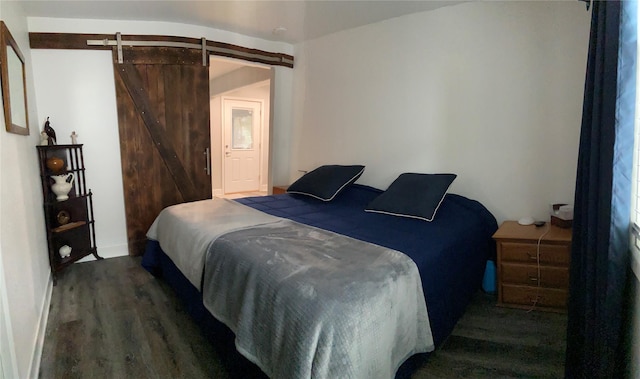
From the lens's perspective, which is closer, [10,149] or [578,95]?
[10,149]

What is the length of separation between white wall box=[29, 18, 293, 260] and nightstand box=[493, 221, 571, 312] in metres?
3.46

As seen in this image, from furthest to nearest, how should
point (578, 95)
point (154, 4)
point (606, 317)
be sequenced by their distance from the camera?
point (154, 4) < point (578, 95) < point (606, 317)

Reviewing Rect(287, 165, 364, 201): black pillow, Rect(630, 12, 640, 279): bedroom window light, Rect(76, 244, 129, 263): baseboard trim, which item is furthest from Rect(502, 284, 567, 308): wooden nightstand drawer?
Rect(76, 244, 129, 263): baseboard trim

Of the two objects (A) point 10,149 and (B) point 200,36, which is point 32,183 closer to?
(A) point 10,149

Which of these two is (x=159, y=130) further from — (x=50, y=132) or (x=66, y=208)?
(x=66, y=208)

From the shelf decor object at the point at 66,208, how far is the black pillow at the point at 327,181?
1945 millimetres

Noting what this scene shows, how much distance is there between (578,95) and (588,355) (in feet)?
6.12

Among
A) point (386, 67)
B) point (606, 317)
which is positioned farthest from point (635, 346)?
point (386, 67)

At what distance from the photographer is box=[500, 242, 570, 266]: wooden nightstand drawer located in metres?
2.20

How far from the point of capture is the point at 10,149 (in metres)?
1.83

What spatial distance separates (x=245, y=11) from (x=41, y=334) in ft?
9.55

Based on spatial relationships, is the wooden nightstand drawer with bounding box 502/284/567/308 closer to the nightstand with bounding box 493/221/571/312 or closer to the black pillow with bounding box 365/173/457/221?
the nightstand with bounding box 493/221/571/312

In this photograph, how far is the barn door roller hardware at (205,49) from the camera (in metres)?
3.18

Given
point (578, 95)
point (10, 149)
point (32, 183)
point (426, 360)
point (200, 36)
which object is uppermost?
point (200, 36)
